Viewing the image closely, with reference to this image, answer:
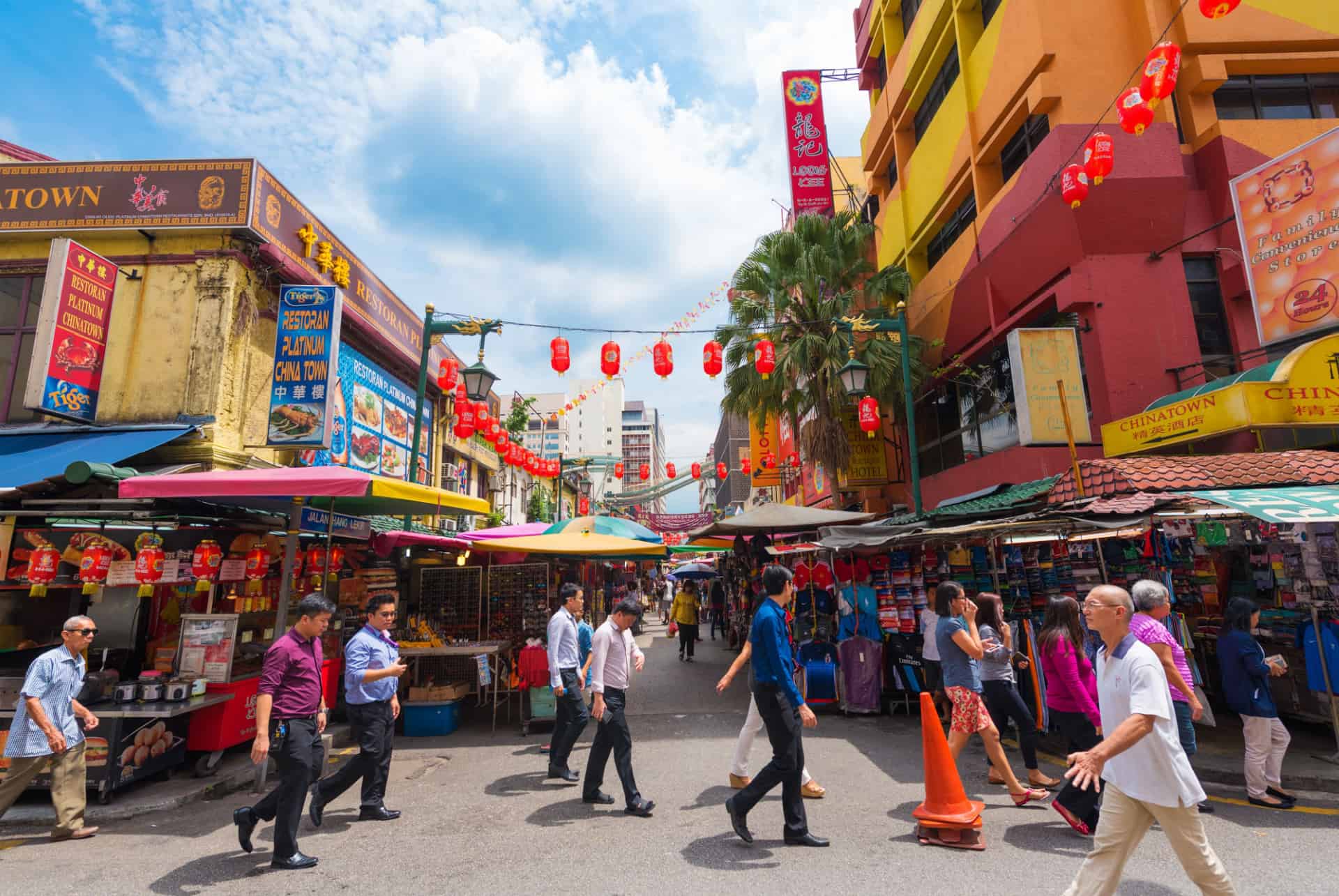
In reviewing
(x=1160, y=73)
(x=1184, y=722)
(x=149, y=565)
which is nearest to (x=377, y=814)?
(x=149, y=565)

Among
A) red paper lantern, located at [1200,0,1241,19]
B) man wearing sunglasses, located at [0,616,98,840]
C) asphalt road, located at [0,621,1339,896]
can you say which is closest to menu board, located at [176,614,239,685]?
asphalt road, located at [0,621,1339,896]

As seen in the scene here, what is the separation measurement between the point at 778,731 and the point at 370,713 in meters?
3.45

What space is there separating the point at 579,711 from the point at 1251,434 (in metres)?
10.6

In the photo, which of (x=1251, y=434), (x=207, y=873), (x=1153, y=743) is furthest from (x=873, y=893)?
(x=1251, y=434)

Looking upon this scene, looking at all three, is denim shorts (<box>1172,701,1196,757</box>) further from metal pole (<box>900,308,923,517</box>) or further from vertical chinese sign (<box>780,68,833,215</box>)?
vertical chinese sign (<box>780,68,833,215</box>)

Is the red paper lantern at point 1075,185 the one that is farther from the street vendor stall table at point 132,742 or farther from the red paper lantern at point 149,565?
the street vendor stall table at point 132,742

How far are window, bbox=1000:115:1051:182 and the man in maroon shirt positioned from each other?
14.4 metres

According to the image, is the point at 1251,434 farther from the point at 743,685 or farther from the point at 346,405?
the point at 346,405

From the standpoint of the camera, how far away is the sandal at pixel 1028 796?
5629 mm

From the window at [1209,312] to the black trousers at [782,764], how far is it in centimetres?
1140

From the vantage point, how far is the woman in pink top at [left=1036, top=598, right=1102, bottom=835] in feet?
16.6

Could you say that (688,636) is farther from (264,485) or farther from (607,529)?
(264,485)

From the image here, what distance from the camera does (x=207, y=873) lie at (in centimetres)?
462

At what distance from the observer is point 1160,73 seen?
7668mm
